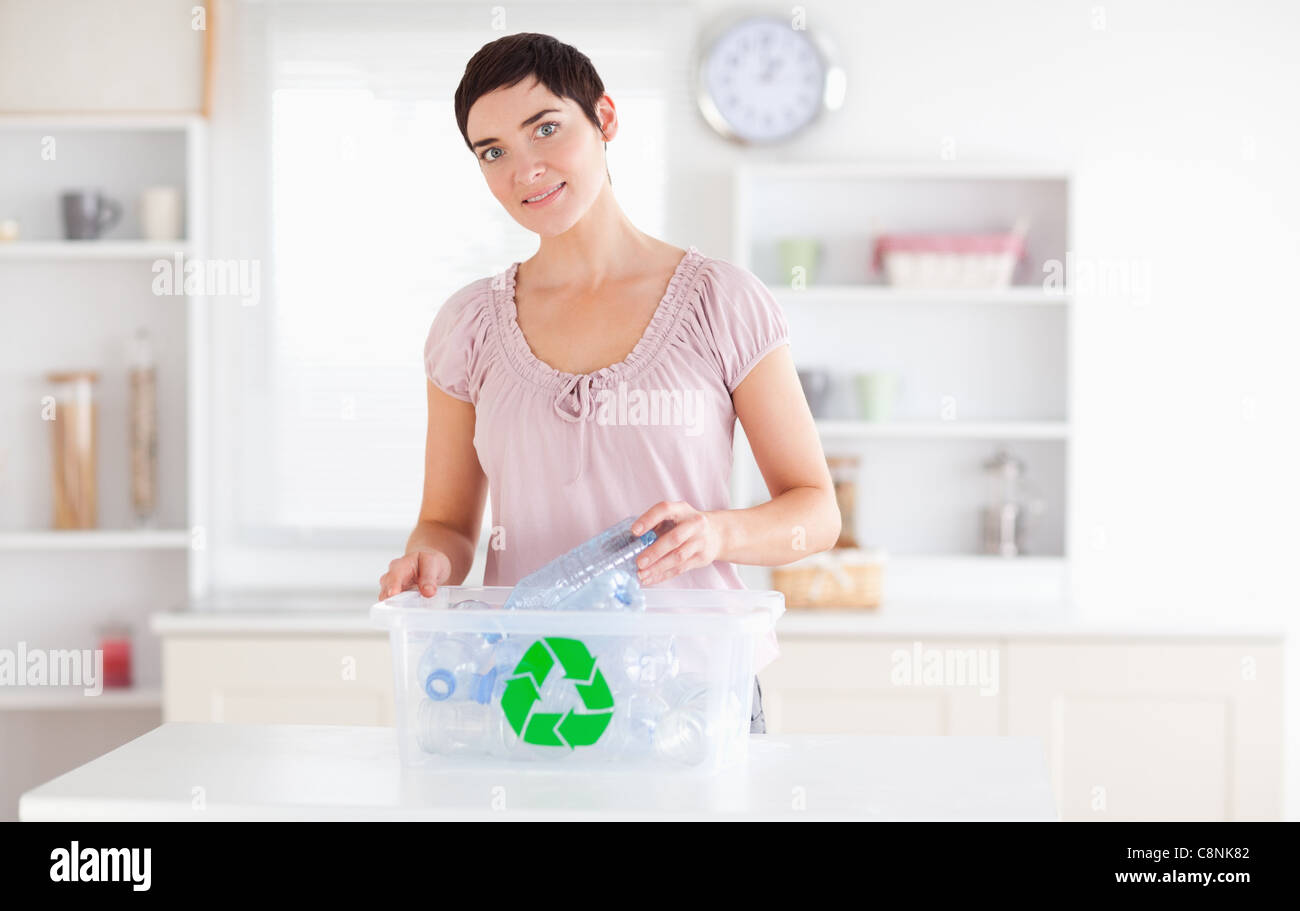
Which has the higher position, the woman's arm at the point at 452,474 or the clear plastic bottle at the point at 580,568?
the woman's arm at the point at 452,474

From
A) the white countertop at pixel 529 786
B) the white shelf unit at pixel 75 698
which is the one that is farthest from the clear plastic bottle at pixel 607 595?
the white shelf unit at pixel 75 698

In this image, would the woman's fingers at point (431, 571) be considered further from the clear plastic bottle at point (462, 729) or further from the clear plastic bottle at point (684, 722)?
the clear plastic bottle at point (684, 722)

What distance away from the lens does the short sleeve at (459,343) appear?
1.54 meters

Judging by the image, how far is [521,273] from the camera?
160 cm

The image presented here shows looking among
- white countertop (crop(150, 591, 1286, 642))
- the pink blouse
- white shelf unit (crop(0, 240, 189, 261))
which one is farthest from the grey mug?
the pink blouse

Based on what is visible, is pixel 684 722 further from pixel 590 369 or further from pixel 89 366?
pixel 89 366

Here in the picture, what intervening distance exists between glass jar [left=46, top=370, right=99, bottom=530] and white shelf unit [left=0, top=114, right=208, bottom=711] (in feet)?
0.31

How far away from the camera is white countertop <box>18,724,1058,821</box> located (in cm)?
105

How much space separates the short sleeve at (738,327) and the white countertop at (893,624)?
138cm

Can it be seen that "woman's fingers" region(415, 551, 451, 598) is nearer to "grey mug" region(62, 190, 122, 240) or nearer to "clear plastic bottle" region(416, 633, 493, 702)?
"clear plastic bottle" region(416, 633, 493, 702)

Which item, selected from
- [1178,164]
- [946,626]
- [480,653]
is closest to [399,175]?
[946,626]
